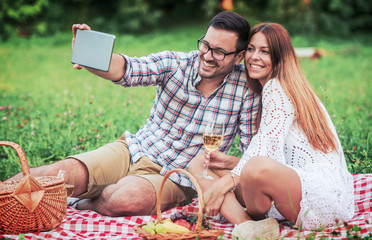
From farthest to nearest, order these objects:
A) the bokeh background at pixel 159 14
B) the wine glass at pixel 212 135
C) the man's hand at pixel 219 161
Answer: the bokeh background at pixel 159 14 < the man's hand at pixel 219 161 < the wine glass at pixel 212 135

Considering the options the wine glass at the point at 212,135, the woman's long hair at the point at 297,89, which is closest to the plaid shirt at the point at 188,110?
the woman's long hair at the point at 297,89

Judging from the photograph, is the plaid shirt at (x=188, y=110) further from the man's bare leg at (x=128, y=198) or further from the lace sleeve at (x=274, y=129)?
the lace sleeve at (x=274, y=129)

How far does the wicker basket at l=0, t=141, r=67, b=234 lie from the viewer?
8.35ft

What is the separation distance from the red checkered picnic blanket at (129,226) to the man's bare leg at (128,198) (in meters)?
0.06

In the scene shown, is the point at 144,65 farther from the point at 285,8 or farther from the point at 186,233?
the point at 285,8

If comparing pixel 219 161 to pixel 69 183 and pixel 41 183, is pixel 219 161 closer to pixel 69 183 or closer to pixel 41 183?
pixel 69 183

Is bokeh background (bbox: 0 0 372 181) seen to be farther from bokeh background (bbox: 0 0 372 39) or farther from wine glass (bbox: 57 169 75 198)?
wine glass (bbox: 57 169 75 198)

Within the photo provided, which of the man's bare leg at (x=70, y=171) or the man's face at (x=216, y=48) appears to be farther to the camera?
the man's face at (x=216, y=48)

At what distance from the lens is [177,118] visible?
3.39 m

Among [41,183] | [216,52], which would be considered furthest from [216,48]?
[41,183]

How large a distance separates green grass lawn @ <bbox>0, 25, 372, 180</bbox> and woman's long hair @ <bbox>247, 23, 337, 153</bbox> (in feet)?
2.87

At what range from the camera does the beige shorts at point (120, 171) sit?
3.21 metres

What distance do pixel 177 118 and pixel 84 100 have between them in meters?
2.83

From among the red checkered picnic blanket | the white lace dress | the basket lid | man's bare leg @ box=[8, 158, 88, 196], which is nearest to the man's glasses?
the white lace dress
